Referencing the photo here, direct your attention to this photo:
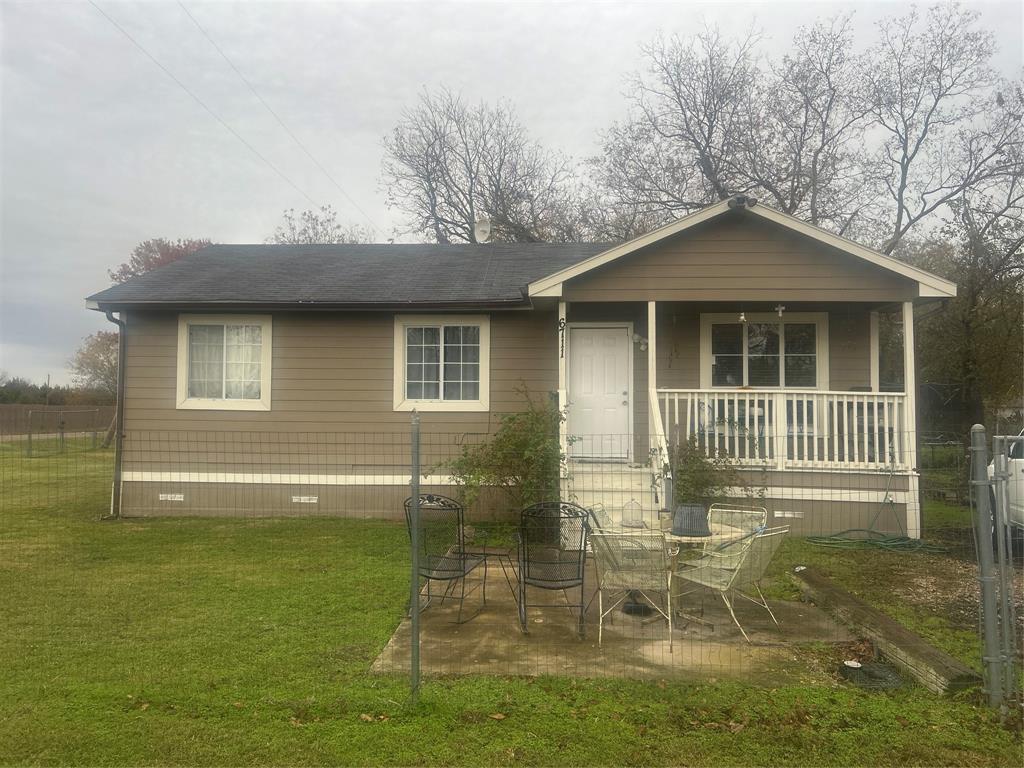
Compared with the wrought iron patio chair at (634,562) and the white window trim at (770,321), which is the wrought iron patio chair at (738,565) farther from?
the white window trim at (770,321)

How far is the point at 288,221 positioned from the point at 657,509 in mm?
31954

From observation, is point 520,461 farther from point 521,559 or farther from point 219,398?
point 219,398

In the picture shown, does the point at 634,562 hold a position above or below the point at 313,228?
below

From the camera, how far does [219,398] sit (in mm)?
10555

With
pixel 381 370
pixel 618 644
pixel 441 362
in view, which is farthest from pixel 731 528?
pixel 381 370

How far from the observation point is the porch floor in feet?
13.7

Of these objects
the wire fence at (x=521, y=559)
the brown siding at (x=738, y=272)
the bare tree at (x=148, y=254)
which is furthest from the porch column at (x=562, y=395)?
the bare tree at (x=148, y=254)

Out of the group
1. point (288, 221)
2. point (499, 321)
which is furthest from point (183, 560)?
point (288, 221)

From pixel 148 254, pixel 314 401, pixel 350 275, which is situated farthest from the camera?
pixel 148 254

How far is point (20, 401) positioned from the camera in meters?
34.8

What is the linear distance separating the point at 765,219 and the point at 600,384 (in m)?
3.41

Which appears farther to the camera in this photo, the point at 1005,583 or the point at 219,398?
the point at 219,398

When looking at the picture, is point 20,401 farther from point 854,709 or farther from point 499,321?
point 854,709

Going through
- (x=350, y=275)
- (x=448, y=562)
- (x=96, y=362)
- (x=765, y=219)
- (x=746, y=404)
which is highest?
(x=96, y=362)
